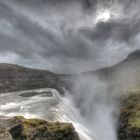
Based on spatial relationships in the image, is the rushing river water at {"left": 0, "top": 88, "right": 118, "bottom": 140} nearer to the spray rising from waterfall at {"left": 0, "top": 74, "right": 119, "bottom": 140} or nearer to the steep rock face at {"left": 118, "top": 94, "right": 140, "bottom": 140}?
the spray rising from waterfall at {"left": 0, "top": 74, "right": 119, "bottom": 140}

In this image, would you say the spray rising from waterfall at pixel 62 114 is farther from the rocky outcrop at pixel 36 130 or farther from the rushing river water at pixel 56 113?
the rocky outcrop at pixel 36 130

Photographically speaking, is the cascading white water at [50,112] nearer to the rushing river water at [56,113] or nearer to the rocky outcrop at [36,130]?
the rushing river water at [56,113]

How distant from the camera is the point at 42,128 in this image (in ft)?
173

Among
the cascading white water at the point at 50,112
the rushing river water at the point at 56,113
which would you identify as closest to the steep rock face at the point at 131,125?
the rushing river water at the point at 56,113

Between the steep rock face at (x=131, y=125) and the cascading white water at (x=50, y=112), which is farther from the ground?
the cascading white water at (x=50, y=112)

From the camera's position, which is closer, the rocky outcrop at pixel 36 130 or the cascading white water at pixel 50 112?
the rocky outcrop at pixel 36 130

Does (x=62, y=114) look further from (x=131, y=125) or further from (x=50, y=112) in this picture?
(x=131, y=125)

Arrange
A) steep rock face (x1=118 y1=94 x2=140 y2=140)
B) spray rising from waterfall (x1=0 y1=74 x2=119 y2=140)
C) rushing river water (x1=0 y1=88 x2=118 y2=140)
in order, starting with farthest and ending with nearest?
steep rock face (x1=118 y1=94 x2=140 y2=140)
spray rising from waterfall (x1=0 y1=74 x2=119 y2=140)
rushing river water (x1=0 y1=88 x2=118 y2=140)

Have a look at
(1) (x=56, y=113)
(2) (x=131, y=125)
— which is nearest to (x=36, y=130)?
(1) (x=56, y=113)

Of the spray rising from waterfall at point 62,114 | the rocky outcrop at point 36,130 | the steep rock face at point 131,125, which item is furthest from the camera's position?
the steep rock face at point 131,125

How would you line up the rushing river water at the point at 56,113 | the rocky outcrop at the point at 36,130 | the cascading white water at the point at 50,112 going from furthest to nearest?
1. the rushing river water at the point at 56,113
2. the cascading white water at the point at 50,112
3. the rocky outcrop at the point at 36,130

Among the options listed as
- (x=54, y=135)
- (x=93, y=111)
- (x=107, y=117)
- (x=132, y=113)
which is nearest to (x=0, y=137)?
(x=54, y=135)

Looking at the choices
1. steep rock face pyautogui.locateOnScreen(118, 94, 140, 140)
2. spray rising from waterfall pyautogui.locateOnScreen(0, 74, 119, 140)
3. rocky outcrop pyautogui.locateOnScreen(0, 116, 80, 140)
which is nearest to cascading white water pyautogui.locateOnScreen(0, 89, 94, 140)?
spray rising from waterfall pyautogui.locateOnScreen(0, 74, 119, 140)

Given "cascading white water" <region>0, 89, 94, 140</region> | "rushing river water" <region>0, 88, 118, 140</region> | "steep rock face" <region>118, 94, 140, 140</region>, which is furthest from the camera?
"steep rock face" <region>118, 94, 140, 140</region>
